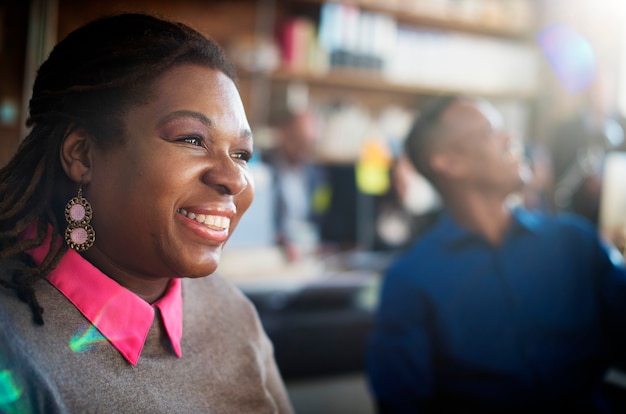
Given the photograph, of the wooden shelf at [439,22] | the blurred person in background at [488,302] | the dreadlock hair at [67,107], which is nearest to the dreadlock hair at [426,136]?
the blurred person in background at [488,302]

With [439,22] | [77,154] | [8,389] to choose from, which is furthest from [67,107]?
[439,22]

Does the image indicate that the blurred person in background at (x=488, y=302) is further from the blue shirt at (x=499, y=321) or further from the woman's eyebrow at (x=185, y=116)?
the woman's eyebrow at (x=185, y=116)

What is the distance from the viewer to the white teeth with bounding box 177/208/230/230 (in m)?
0.62

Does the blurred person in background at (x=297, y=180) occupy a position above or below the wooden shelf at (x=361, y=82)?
below

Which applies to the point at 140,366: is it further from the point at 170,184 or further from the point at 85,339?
the point at 170,184

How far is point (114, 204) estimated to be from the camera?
602 millimetres

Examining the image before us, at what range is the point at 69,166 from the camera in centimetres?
61

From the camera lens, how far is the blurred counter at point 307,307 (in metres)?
2.35

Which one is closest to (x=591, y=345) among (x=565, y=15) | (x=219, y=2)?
(x=565, y=15)

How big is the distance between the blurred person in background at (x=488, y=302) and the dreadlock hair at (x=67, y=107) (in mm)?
858

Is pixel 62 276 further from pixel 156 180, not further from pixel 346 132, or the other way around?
pixel 346 132

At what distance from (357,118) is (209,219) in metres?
3.05

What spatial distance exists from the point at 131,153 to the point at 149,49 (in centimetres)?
11

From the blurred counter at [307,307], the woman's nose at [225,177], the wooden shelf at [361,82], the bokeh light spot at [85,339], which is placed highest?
the wooden shelf at [361,82]
